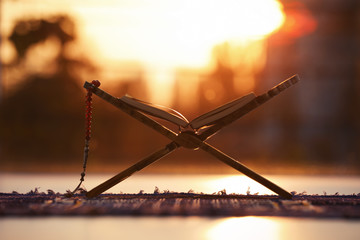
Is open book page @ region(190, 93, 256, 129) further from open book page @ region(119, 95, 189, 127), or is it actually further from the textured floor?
the textured floor

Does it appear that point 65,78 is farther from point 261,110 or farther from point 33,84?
point 261,110

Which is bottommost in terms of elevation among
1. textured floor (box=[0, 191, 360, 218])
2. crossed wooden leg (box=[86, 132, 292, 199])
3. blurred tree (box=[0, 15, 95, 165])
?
textured floor (box=[0, 191, 360, 218])

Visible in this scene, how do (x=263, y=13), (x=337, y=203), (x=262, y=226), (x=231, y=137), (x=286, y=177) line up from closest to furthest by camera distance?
1. (x=262, y=226)
2. (x=337, y=203)
3. (x=286, y=177)
4. (x=263, y=13)
5. (x=231, y=137)

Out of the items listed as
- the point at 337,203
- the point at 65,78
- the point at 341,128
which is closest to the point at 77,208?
the point at 337,203

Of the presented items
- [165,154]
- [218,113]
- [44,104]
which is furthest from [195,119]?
[44,104]

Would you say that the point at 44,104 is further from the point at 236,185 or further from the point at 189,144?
the point at 189,144

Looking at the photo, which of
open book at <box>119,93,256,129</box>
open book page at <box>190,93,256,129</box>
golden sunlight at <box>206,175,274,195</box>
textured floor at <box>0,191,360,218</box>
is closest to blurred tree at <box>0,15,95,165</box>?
golden sunlight at <box>206,175,274,195</box>
